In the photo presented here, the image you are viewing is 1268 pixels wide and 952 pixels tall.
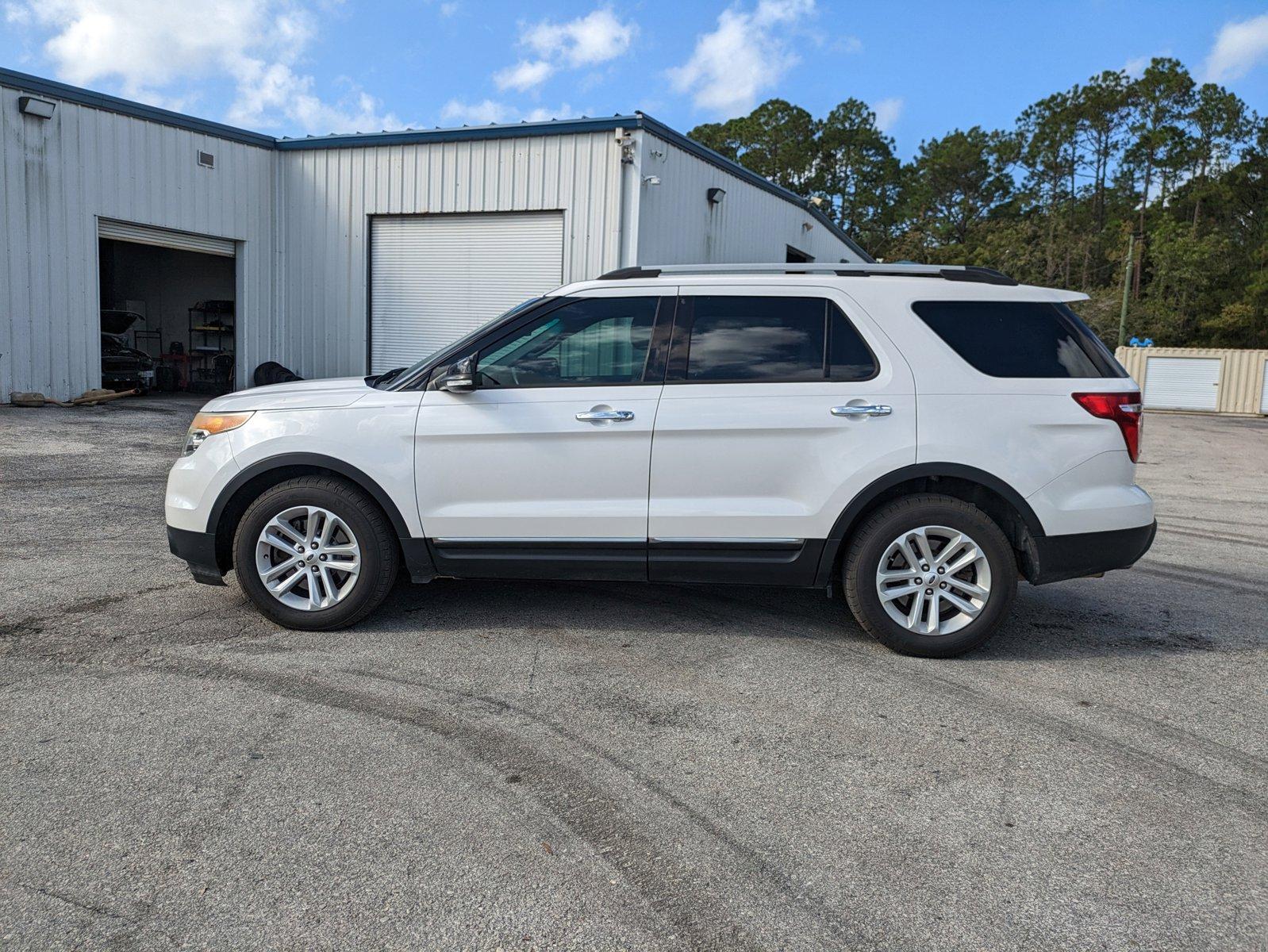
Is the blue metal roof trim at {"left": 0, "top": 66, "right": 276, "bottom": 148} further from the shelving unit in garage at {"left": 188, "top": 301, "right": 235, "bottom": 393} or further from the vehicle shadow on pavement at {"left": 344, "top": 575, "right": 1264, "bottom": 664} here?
the vehicle shadow on pavement at {"left": 344, "top": 575, "right": 1264, "bottom": 664}

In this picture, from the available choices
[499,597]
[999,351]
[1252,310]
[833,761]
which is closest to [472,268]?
[499,597]

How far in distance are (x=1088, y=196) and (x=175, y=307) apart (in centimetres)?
6653

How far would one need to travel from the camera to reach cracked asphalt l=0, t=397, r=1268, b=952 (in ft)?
8.57

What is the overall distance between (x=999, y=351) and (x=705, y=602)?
2.17 metres

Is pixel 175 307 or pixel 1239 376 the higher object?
pixel 175 307

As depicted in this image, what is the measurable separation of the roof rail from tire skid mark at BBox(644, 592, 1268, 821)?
1907mm

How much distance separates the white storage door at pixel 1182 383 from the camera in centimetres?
3725

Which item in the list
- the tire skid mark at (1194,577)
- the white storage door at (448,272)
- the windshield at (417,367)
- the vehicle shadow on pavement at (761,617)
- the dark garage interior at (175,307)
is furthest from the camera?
the dark garage interior at (175,307)

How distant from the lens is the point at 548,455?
15.9 ft

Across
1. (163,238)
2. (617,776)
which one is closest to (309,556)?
(617,776)

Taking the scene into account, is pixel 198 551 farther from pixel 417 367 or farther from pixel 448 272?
pixel 448 272

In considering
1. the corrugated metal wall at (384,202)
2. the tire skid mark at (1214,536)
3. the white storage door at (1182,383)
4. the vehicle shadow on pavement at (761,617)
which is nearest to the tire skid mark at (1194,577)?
the vehicle shadow on pavement at (761,617)

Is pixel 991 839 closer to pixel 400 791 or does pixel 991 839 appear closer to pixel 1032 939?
pixel 1032 939

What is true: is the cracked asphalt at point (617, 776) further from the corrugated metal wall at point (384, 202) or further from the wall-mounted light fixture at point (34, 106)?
the wall-mounted light fixture at point (34, 106)
